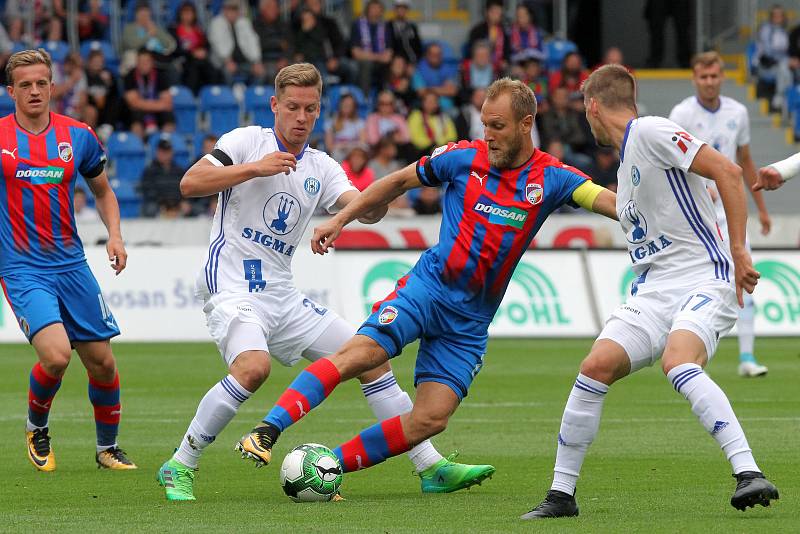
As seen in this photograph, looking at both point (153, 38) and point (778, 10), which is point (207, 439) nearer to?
point (153, 38)

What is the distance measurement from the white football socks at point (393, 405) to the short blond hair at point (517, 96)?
1.57 meters

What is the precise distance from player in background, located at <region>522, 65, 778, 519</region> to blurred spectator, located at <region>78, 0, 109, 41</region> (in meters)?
19.5

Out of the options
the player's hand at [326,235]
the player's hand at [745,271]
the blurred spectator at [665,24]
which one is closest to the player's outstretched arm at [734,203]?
the player's hand at [745,271]

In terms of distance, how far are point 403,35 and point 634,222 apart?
1849cm

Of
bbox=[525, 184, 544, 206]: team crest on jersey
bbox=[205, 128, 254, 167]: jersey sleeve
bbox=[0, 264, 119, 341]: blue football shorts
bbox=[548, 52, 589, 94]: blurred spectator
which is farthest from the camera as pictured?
bbox=[548, 52, 589, 94]: blurred spectator

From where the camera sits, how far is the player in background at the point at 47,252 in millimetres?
8523

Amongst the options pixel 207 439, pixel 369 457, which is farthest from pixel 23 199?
pixel 369 457

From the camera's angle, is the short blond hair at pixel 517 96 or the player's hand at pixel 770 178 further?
the short blond hair at pixel 517 96

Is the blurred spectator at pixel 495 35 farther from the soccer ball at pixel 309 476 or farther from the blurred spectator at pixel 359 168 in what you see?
the soccer ball at pixel 309 476

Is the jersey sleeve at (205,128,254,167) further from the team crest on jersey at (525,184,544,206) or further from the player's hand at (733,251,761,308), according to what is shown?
the player's hand at (733,251,761,308)

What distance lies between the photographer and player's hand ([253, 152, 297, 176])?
7543mm

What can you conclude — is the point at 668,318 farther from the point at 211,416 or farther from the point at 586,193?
the point at 211,416

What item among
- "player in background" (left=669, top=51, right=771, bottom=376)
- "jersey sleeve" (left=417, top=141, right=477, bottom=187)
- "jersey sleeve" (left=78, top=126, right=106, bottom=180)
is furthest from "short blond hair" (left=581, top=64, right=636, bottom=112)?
"player in background" (left=669, top=51, right=771, bottom=376)

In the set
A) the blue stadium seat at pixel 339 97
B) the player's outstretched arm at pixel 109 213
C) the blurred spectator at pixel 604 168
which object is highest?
the player's outstretched arm at pixel 109 213
